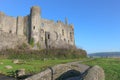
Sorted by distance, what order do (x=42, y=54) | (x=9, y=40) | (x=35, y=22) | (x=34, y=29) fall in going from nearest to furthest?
1. (x=42, y=54)
2. (x=9, y=40)
3. (x=34, y=29)
4. (x=35, y=22)

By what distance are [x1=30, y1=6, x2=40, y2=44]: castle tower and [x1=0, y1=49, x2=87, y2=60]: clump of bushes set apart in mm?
10254

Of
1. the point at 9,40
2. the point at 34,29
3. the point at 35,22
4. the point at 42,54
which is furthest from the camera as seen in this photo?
the point at 35,22

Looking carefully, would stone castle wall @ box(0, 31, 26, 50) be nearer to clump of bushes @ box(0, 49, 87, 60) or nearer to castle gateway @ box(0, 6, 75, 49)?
castle gateway @ box(0, 6, 75, 49)

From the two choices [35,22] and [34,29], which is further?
[35,22]

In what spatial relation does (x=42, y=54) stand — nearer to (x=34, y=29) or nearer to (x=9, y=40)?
(x=9, y=40)

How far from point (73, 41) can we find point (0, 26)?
32.6 metres

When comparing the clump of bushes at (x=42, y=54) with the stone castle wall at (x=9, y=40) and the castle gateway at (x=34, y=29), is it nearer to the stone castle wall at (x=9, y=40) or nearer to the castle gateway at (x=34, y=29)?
the stone castle wall at (x=9, y=40)

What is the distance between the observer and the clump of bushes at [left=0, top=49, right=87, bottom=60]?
5803cm

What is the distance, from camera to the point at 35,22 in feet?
243

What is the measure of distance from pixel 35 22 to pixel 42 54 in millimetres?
15607

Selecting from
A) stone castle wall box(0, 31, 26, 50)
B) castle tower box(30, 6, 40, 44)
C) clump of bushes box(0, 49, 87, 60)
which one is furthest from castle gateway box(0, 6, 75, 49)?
clump of bushes box(0, 49, 87, 60)

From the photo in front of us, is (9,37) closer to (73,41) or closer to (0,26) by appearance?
(0,26)

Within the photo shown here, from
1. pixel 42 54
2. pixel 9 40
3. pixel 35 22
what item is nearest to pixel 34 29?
pixel 35 22

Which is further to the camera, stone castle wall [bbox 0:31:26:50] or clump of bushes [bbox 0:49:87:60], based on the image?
stone castle wall [bbox 0:31:26:50]
